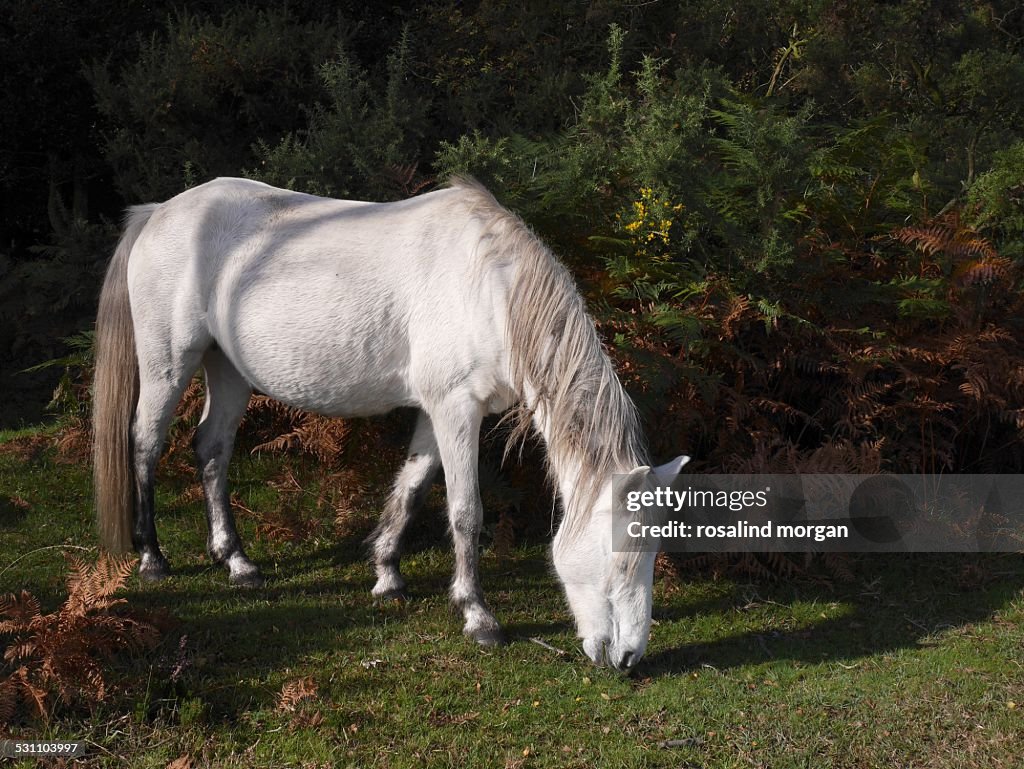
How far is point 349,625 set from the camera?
469 centimetres

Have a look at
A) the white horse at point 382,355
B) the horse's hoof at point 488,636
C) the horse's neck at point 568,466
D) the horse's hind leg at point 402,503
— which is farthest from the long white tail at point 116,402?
the horse's neck at point 568,466

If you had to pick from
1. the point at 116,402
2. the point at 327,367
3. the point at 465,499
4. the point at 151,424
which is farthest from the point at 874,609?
the point at 116,402

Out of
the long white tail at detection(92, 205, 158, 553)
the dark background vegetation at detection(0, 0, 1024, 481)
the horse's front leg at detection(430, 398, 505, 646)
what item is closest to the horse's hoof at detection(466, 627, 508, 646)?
the horse's front leg at detection(430, 398, 505, 646)

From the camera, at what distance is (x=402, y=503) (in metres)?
5.05

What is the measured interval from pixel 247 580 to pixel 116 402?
3.91 feet

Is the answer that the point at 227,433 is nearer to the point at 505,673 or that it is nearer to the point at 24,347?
the point at 505,673

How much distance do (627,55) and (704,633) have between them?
652 cm

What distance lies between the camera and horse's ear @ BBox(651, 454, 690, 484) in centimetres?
406

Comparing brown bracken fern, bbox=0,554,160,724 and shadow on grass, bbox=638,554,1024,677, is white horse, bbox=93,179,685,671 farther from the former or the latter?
brown bracken fern, bbox=0,554,160,724

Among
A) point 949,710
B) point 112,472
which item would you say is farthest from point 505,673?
point 112,472

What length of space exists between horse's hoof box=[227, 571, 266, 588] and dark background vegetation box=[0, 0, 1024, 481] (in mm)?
2190

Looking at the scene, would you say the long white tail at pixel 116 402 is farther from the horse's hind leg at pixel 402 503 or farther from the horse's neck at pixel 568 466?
the horse's neck at pixel 568 466

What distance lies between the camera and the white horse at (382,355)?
163 inches

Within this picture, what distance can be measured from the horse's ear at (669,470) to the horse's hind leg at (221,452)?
2305mm
